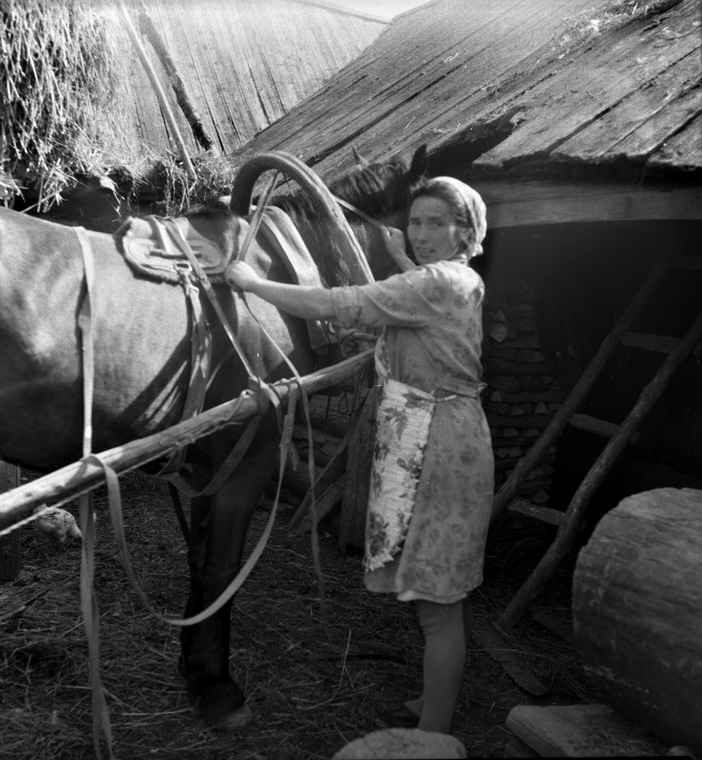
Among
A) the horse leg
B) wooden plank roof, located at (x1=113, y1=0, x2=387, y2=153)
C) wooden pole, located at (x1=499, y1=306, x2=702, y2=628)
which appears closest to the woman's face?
the horse leg

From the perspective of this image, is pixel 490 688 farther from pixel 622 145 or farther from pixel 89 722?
pixel 622 145

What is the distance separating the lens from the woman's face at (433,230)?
2.22m

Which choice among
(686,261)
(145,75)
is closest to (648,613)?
(686,261)

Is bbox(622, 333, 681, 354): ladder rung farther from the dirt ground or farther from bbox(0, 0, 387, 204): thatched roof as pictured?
bbox(0, 0, 387, 204): thatched roof

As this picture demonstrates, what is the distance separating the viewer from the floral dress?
2.17 metres

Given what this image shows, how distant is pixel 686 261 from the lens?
3652 mm

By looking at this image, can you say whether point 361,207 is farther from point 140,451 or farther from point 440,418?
point 140,451

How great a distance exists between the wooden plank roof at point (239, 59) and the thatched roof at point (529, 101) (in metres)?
0.41

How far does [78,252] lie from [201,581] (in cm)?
125

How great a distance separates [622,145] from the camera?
2.84 m

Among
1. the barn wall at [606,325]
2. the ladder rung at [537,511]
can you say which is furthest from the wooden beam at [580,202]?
the ladder rung at [537,511]

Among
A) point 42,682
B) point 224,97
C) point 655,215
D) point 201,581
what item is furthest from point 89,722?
point 224,97

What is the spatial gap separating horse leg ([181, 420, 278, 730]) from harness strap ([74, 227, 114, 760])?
0.49m

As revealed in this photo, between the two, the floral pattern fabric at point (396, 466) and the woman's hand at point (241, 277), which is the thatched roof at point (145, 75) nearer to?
the woman's hand at point (241, 277)
